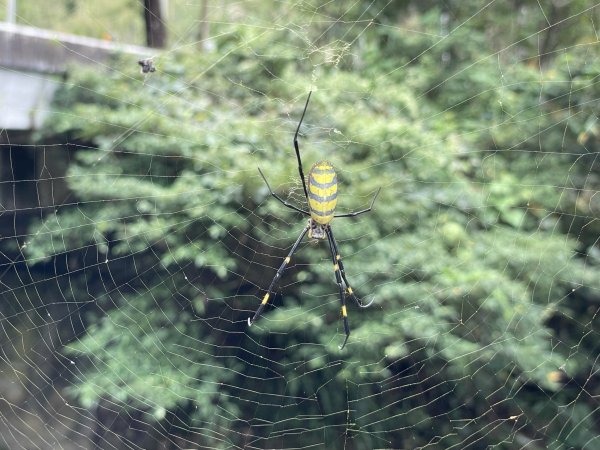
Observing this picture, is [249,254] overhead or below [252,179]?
below

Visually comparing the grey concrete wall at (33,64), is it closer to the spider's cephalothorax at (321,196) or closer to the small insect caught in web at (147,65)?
the small insect caught in web at (147,65)

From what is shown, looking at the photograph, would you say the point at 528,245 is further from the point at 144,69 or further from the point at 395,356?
the point at 144,69

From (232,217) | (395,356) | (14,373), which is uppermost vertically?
(232,217)

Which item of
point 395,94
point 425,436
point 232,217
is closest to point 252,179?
point 232,217

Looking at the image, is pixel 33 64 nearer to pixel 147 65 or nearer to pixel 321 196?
pixel 147 65

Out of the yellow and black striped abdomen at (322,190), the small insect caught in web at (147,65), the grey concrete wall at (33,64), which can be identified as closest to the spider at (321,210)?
the yellow and black striped abdomen at (322,190)

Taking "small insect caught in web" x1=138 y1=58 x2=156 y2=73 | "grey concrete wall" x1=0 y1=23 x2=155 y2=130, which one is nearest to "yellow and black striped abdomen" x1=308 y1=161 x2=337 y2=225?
"small insect caught in web" x1=138 y1=58 x2=156 y2=73
